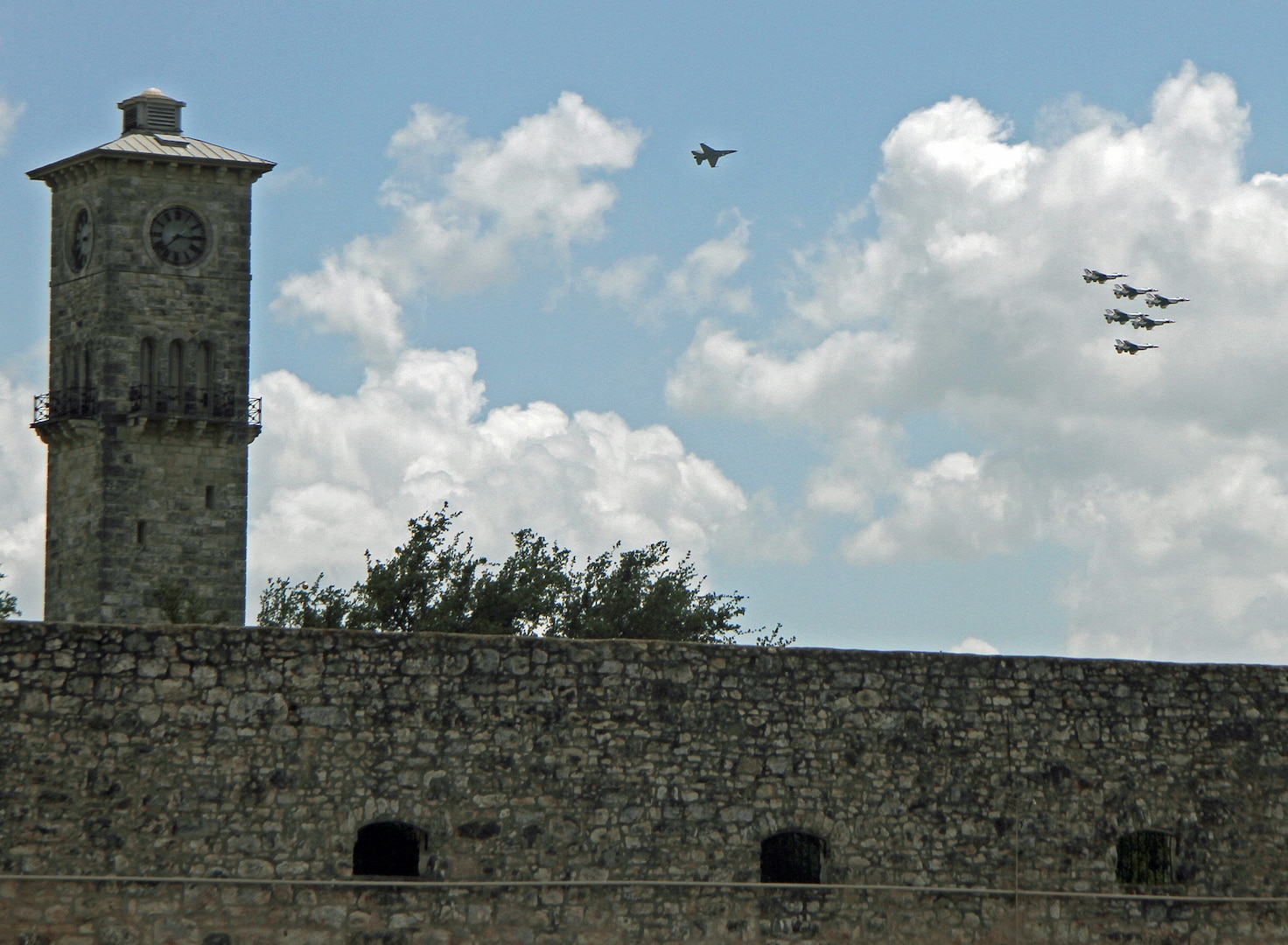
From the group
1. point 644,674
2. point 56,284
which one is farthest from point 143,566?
point 644,674

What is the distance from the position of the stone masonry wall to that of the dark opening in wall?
0.15 m

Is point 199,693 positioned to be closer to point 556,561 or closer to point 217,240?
point 556,561

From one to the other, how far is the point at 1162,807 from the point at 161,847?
28.4ft

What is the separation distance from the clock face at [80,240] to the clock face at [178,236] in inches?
52.2

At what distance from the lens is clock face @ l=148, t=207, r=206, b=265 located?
5203cm

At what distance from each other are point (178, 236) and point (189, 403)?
3508 millimetres

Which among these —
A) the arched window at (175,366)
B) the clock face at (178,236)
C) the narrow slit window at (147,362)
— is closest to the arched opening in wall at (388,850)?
the narrow slit window at (147,362)

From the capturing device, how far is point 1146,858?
2202cm

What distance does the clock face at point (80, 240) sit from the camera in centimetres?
5200

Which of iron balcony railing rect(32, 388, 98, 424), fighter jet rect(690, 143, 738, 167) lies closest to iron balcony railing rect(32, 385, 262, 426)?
iron balcony railing rect(32, 388, 98, 424)

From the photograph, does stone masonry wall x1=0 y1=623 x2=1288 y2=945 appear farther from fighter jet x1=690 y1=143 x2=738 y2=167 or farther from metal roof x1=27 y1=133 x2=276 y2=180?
metal roof x1=27 y1=133 x2=276 y2=180

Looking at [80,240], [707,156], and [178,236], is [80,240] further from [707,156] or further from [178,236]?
[707,156]

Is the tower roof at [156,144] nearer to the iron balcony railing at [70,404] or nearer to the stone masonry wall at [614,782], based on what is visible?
the iron balcony railing at [70,404]

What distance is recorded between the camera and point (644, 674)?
20766mm
